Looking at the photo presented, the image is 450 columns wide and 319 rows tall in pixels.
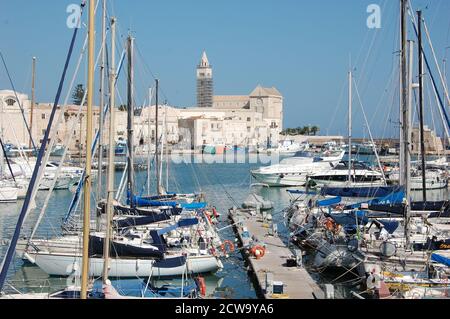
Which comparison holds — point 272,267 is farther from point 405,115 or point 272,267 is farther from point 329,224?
point 405,115

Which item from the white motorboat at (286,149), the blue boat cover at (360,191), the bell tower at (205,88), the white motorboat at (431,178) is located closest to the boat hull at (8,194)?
the blue boat cover at (360,191)

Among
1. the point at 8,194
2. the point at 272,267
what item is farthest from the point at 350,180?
the point at 8,194

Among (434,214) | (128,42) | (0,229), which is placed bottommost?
(0,229)

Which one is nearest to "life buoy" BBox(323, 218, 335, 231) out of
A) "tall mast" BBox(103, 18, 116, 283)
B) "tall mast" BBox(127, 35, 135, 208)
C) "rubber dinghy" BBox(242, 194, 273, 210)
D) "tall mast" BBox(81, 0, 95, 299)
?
"tall mast" BBox(127, 35, 135, 208)

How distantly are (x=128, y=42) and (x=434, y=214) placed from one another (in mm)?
11479

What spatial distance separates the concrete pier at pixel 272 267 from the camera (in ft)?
46.3

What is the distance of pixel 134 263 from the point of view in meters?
15.9

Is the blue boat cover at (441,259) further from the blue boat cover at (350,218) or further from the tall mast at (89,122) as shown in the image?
the tall mast at (89,122)

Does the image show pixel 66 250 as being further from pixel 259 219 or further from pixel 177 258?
pixel 259 219

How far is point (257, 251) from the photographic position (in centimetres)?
1819

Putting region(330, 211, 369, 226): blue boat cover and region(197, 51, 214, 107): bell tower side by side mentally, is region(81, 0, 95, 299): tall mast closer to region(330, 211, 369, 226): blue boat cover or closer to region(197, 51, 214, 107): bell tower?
region(330, 211, 369, 226): blue boat cover

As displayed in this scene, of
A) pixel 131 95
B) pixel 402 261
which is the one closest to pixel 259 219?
pixel 131 95

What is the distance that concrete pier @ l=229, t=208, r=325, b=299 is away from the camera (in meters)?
14.1

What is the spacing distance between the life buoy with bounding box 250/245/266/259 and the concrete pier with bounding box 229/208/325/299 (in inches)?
4.3
